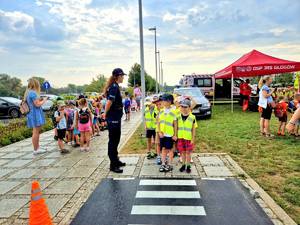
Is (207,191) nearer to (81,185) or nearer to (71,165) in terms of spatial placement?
(81,185)

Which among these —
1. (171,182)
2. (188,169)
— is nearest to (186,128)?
(188,169)

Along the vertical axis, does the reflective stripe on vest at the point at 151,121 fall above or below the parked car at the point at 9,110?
above

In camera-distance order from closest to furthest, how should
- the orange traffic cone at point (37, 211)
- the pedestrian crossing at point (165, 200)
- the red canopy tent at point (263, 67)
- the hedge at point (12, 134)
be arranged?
the orange traffic cone at point (37, 211) < the pedestrian crossing at point (165, 200) < the hedge at point (12, 134) < the red canopy tent at point (263, 67)

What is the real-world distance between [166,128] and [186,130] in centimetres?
40

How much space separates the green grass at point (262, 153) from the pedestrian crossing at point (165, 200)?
121cm

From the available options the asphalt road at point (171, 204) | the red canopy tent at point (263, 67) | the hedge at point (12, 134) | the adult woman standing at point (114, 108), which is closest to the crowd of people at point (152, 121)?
the adult woman standing at point (114, 108)

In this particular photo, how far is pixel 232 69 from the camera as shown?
47.5 feet

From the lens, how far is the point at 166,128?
523 centimetres

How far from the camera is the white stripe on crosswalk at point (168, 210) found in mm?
3570

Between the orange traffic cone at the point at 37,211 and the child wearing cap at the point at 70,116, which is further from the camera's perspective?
the child wearing cap at the point at 70,116

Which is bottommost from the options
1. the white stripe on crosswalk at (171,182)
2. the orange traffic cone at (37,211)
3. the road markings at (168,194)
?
the road markings at (168,194)

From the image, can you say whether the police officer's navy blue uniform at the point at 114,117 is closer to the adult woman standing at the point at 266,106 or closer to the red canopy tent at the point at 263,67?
the adult woman standing at the point at 266,106

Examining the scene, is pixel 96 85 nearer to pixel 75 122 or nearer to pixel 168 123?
pixel 75 122

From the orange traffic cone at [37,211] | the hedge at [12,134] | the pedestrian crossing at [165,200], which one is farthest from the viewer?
the hedge at [12,134]
